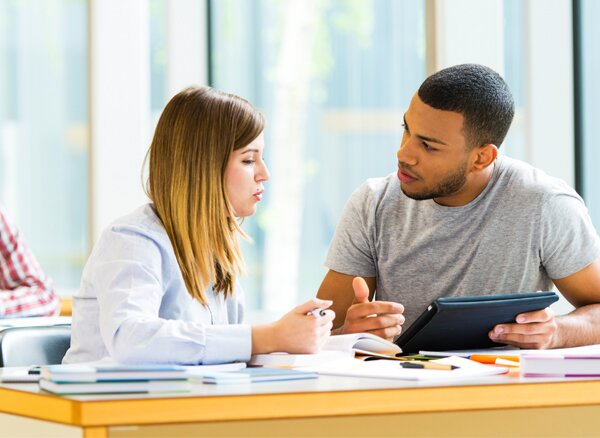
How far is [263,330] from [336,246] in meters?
0.76

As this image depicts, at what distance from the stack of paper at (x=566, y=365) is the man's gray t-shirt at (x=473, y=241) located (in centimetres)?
78

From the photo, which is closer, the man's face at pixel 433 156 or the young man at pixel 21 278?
the man's face at pixel 433 156

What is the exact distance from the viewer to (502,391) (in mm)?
1357

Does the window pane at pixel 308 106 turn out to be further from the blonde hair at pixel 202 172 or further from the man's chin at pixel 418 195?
the blonde hair at pixel 202 172

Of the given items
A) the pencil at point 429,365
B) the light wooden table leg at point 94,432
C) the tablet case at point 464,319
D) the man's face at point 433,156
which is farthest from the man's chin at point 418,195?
the light wooden table leg at point 94,432

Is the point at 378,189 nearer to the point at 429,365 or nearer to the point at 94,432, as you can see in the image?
the point at 429,365

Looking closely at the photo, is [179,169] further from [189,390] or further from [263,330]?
[189,390]

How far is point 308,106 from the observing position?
4367 mm

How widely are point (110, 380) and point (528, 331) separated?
3.00 ft

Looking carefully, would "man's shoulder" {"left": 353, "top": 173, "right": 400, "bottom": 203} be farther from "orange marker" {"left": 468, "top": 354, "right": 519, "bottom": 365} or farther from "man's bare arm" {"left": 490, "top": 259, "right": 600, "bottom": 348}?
"orange marker" {"left": 468, "top": 354, "right": 519, "bottom": 365}

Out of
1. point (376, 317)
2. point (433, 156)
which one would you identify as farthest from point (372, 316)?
point (433, 156)

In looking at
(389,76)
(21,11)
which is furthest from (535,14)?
(21,11)

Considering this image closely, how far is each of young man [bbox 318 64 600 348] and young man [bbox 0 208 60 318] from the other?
1.44 metres

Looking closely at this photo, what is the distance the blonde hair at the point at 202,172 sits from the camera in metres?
1.84
